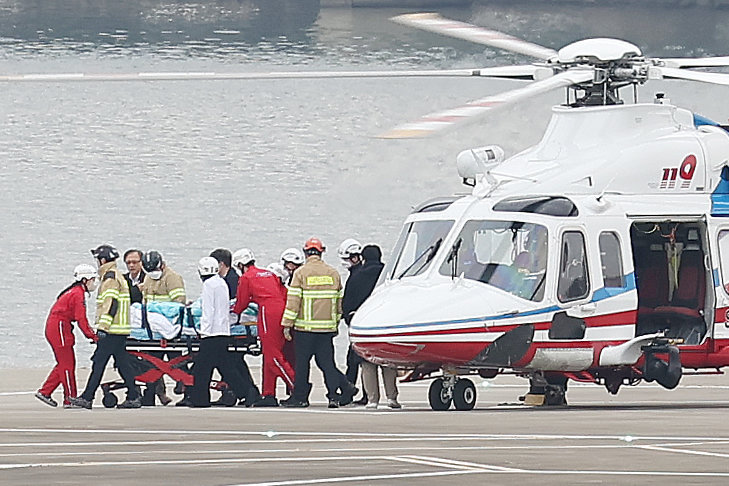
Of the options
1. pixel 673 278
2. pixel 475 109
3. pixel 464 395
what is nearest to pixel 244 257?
pixel 464 395

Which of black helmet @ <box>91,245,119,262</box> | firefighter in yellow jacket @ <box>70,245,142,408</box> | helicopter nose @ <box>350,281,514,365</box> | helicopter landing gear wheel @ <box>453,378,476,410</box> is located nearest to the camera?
helicopter nose @ <box>350,281,514,365</box>

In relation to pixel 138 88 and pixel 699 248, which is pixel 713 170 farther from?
pixel 138 88

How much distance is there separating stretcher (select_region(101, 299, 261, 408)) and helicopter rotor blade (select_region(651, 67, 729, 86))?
165 inches

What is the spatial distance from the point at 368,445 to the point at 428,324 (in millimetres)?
3260

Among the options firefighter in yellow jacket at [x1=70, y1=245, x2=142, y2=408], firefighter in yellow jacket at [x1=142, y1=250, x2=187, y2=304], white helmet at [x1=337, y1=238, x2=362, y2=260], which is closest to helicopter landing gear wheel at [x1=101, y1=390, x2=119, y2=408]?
firefighter in yellow jacket at [x1=70, y1=245, x2=142, y2=408]

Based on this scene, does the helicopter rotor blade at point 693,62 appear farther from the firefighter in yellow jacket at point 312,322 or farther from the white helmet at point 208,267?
the white helmet at point 208,267

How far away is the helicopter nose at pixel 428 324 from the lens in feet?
43.6

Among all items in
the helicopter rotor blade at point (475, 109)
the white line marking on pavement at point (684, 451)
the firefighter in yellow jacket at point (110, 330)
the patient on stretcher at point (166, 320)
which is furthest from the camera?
the patient on stretcher at point (166, 320)

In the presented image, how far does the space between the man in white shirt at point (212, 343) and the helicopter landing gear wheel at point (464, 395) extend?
2087 millimetres

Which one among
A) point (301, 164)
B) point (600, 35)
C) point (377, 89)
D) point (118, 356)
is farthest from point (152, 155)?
point (600, 35)

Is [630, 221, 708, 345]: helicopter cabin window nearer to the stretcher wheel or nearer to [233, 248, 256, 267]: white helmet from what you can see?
[233, 248, 256, 267]: white helmet

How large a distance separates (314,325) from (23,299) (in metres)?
15.6

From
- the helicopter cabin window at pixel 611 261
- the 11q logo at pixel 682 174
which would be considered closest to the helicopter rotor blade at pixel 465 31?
the 11q logo at pixel 682 174

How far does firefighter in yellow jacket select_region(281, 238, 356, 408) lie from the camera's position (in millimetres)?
14609
